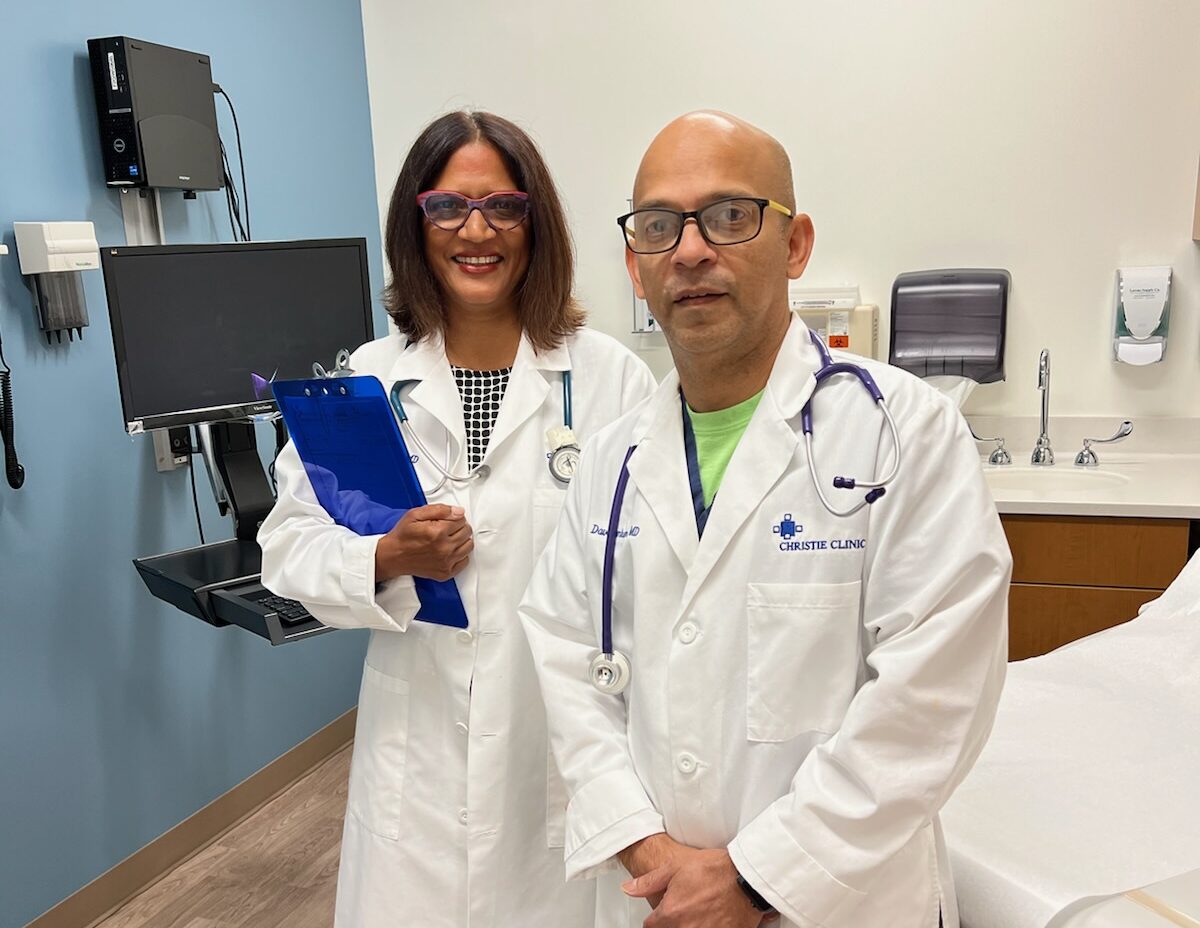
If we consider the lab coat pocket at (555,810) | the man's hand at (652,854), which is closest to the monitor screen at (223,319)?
the lab coat pocket at (555,810)

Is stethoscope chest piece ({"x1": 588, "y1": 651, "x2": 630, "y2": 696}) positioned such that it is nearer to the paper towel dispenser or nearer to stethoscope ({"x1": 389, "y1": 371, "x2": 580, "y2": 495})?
stethoscope ({"x1": 389, "y1": 371, "x2": 580, "y2": 495})

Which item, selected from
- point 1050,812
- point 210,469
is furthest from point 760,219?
point 210,469

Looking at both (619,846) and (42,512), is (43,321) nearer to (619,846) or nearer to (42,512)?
(42,512)

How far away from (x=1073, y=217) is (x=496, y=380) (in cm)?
188

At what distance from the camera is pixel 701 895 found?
99 centimetres

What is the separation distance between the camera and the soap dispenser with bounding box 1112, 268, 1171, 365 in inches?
101

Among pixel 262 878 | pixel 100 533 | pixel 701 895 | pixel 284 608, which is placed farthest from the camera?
pixel 262 878

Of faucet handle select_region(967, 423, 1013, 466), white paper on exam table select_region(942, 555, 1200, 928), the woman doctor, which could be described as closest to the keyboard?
the woman doctor

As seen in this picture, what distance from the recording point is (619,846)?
3.48 ft

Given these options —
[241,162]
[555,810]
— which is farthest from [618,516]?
[241,162]

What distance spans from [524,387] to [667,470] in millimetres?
354

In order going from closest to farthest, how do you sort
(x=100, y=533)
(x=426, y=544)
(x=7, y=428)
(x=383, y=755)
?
(x=426, y=544), (x=383, y=755), (x=7, y=428), (x=100, y=533)

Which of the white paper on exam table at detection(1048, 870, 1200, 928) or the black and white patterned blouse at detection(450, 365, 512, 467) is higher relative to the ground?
the black and white patterned blouse at detection(450, 365, 512, 467)

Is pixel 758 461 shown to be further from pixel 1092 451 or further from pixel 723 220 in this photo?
pixel 1092 451
